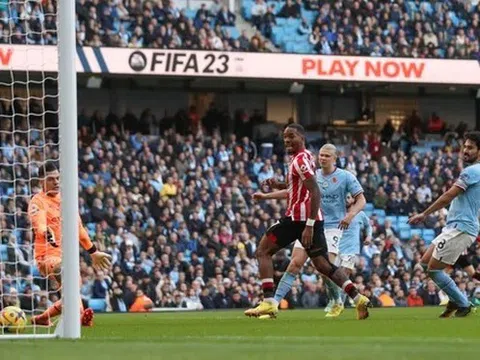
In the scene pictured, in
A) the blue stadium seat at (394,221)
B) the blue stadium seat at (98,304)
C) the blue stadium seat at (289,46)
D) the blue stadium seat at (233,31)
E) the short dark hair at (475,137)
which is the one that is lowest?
the blue stadium seat at (98,304)

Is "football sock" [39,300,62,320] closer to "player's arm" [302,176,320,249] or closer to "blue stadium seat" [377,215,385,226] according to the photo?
"player's arm" [302,176,320,249]

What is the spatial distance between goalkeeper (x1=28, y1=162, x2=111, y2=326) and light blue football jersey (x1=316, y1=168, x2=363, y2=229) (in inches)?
166

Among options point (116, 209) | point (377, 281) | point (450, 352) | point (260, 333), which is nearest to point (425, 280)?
point (377, 281)

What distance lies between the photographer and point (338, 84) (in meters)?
38.1

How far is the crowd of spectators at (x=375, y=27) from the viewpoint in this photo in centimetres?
3728

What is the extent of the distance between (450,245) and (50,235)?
14.2 ft

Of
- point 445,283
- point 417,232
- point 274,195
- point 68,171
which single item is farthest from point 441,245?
point 417,232

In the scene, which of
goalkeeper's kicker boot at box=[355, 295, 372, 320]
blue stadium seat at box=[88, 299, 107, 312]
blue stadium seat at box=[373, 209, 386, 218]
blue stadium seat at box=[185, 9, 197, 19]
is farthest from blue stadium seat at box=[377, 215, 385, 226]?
goalkeeper's kicker boot at box=[355, 295, 372, 320]

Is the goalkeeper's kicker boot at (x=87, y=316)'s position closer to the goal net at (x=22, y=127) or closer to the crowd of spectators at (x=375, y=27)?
the goal net at (x=22, y=127)

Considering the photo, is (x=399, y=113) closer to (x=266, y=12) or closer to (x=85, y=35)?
(x=266, y=12)

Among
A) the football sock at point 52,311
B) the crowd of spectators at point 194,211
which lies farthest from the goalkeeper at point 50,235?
the crowd of spectators at point 194,211

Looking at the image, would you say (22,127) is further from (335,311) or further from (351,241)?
(335,311)

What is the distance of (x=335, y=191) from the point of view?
1786cm

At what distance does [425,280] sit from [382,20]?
992 cm
